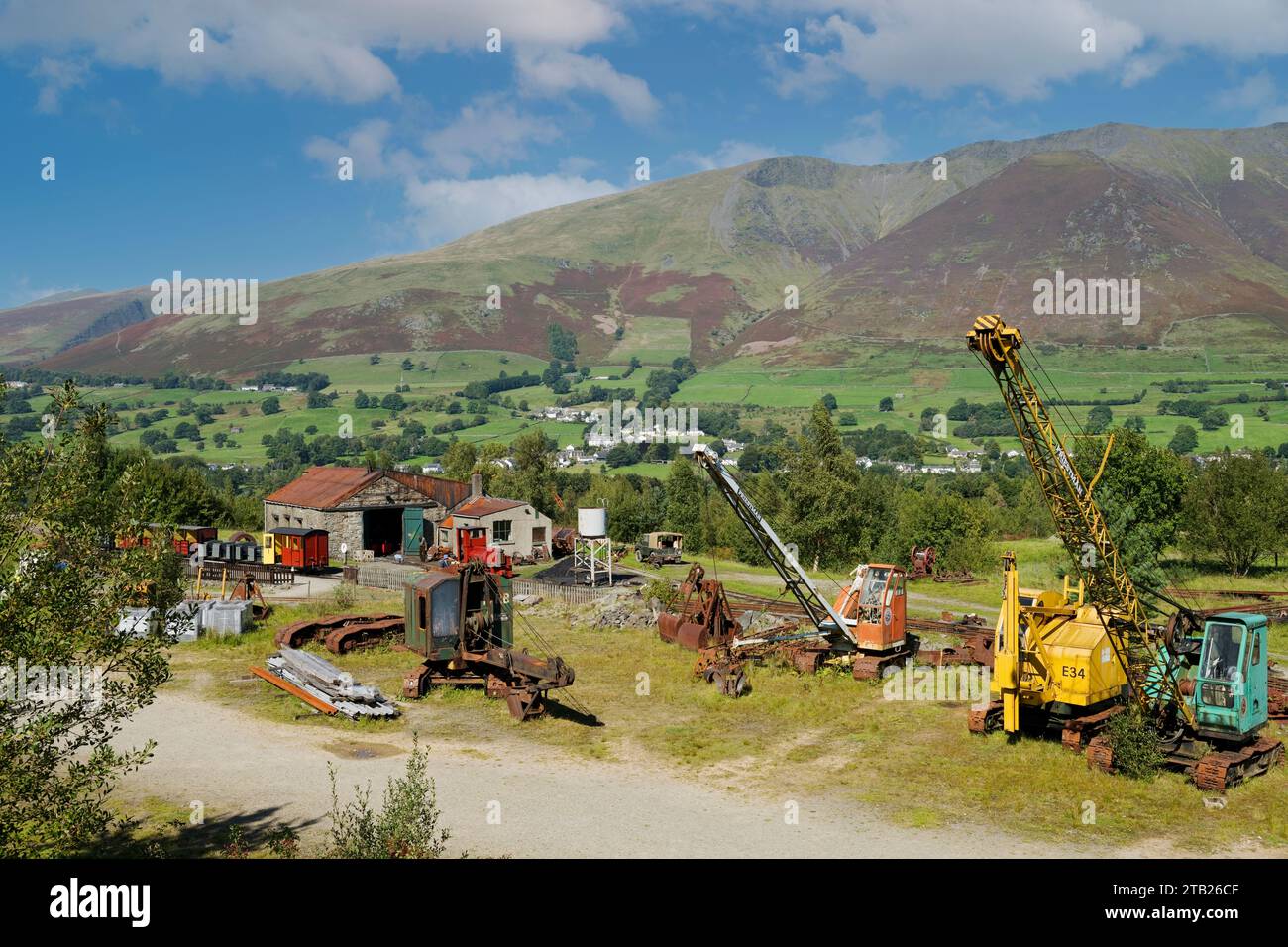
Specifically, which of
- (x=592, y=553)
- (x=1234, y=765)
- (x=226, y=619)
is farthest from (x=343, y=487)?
(x=1234, y=765)

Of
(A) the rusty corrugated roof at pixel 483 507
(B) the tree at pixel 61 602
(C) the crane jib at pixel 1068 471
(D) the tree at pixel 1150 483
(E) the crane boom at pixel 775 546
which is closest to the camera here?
(B) the tree at pixel 61 602

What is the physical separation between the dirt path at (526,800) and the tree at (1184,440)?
135 meters

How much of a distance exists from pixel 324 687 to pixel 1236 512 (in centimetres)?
4654

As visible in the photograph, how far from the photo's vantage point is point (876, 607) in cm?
2708

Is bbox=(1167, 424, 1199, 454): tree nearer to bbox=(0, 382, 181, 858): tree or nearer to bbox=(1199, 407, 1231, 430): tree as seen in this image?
bbox=(1199, 407, 1231, 430): tree

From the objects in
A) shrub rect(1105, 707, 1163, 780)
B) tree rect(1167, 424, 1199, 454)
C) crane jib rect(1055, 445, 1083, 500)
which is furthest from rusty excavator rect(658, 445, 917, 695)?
tree rect(1167, 424, 1199, 454)

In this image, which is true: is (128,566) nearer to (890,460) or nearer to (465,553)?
(465,553)

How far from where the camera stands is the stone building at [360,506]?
185 feet

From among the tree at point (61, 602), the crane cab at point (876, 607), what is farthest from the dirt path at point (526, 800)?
the crane cab at point (876, 607)

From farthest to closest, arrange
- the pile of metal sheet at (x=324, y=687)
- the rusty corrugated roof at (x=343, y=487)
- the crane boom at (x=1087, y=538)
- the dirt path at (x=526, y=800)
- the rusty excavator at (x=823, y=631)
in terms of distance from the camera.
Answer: the rusty corrugated roof at (x=343, y=487) < the rusty excavator at (x=823, y=631) < the pile of metal sheet at (x=324, y=687) < the crane boom at (x=1087, y=538) < the dirt path at (x=526, y=800)

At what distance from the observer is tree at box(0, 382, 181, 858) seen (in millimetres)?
10383

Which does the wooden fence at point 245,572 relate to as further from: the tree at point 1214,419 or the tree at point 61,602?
the tree at point 1214,419

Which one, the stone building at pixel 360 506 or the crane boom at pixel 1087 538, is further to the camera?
the stone building at pixel 360 506

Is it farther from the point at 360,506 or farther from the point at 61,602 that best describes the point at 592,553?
the point at 61,602
